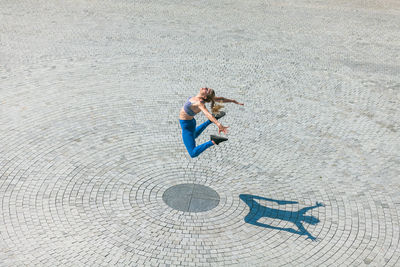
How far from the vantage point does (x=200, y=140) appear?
38.8 ft

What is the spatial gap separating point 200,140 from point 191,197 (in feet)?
7.62

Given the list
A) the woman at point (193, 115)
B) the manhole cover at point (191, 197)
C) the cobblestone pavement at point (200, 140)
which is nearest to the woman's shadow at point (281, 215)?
the cobblestone pavement at point (200, 140)

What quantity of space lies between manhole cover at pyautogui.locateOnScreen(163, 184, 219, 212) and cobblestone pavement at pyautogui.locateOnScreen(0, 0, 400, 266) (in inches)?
5.1

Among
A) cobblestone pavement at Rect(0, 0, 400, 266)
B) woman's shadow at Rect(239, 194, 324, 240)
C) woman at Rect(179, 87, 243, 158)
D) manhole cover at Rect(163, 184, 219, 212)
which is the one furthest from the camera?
manhole cover at Rect(163, 184, 219, 212)

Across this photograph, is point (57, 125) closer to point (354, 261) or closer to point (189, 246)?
point (189, 246)

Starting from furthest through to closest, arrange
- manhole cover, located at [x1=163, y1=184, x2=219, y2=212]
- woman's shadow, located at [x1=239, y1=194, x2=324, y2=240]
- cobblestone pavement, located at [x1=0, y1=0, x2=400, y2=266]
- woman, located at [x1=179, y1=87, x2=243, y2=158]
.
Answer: manhole cover, located at [x1=163, y1=184, x2=219, y2=212], woman, located at [x1=179, y1=87, x2=243, y2=158], woman's shadow, located at [x1=239, y1=194, x2=324, y2=240], cobblestone pavement, located at [x1=0, y1=0, x2=400, y2=266]

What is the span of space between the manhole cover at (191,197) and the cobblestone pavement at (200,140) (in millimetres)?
129

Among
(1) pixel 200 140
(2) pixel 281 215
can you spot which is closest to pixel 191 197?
(2) pixel 281 215

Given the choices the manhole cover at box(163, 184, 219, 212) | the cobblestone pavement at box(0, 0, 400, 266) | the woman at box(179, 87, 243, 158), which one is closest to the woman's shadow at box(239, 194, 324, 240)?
the cobblestone pavement at box(0, 0, 400, 266)

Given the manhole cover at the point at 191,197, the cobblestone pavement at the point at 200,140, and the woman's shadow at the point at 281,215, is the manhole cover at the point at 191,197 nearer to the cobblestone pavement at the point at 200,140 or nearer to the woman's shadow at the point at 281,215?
the cobblestone pavement at the point at 200,140

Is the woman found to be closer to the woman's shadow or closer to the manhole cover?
the manhole cover

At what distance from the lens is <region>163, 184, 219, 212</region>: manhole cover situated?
31.3 feet

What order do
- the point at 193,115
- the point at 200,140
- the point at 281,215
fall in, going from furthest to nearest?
the point at 200,140 < the point at 193,115 < the point at 281,215

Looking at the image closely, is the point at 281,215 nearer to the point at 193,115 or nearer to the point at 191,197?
the point at 191,197
